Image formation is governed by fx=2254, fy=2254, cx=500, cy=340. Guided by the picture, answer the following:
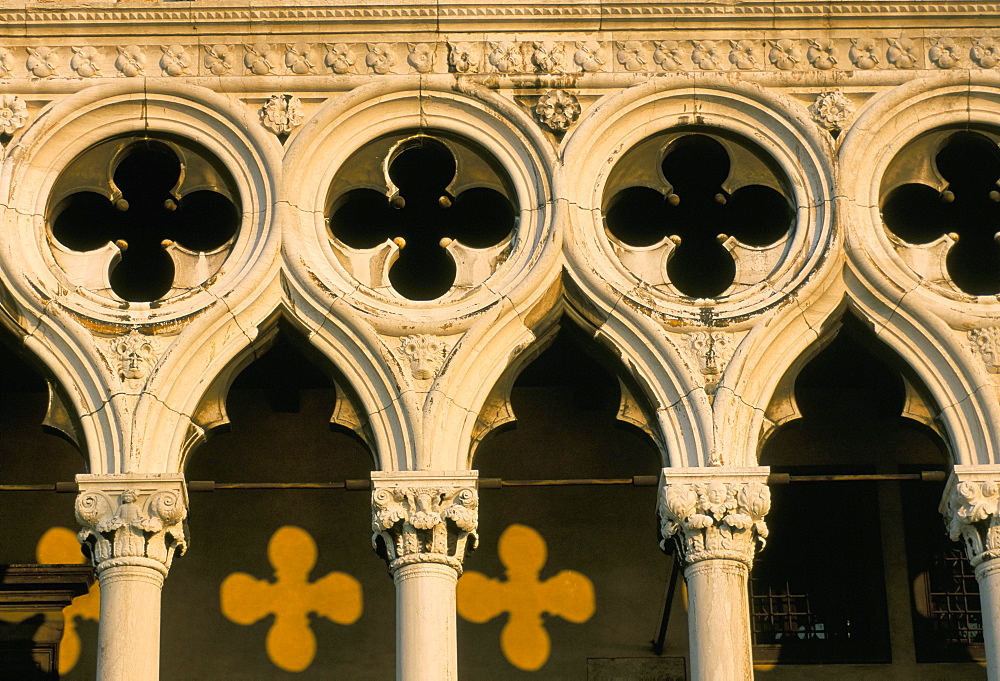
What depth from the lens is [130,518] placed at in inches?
618

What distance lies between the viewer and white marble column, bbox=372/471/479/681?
1545 centimetres

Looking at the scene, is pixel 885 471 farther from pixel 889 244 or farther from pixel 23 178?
pixel 23 178

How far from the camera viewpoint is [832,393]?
1944 centimetres

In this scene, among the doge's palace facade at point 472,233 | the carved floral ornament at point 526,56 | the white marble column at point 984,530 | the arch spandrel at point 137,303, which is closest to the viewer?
the white marble column at point 984,530

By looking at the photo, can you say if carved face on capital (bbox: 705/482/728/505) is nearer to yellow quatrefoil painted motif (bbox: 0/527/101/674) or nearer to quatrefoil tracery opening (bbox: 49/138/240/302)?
quatrefoil tracery opening (bbox: 49/138/240/302)

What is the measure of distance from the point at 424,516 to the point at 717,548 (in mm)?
2048

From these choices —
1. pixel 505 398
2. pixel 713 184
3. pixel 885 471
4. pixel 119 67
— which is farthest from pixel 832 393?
pixel 119 67

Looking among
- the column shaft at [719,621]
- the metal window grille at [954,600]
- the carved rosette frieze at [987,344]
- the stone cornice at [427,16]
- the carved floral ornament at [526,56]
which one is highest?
the stone cornice at [427,16]

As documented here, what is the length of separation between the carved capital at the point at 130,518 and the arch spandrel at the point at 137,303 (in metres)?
0.14

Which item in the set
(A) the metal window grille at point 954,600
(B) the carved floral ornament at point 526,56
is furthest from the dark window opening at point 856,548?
(B) the carved floral ornament at point 526,56

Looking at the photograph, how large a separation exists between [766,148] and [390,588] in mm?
4986

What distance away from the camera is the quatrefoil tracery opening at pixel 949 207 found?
55.1ft

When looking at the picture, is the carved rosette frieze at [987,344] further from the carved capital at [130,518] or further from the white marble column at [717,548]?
the carved capital at [130,518]

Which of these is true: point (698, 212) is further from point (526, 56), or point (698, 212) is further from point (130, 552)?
point (130, 552)
